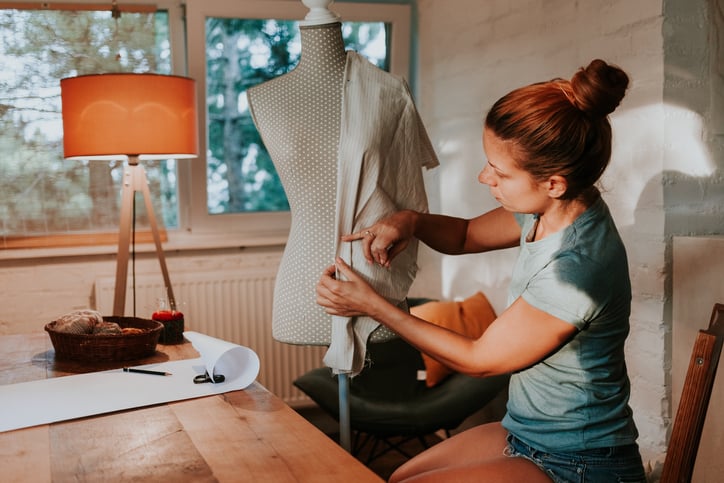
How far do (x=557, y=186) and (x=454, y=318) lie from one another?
167 centimetres

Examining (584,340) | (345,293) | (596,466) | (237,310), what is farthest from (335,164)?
(237,310)

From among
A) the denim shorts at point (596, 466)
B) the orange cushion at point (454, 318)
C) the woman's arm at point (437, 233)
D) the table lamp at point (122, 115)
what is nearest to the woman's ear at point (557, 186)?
the woman's arm at point (437, 233)

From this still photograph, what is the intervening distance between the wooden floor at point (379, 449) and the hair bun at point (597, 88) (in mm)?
1907

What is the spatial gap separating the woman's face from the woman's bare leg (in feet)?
1.57

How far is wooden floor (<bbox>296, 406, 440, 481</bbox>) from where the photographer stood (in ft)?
10.6

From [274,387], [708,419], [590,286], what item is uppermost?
[590,286]

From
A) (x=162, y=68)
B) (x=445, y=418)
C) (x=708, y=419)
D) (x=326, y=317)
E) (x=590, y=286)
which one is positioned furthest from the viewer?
(x=162, y=68)

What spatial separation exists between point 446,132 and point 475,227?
1684 millimetres

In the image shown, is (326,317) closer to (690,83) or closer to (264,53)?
(690,83)

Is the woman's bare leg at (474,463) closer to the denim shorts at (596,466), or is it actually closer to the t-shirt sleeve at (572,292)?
the denim shorts at (596,466)

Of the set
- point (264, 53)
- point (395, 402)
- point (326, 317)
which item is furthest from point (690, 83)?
point (264, 53)

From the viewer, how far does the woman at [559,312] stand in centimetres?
138

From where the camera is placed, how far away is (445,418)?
107 inches

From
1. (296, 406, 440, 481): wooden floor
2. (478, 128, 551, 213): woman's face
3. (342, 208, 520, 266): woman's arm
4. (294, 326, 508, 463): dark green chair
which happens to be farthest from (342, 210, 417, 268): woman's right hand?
(296, 406, 440, 481): wooden floor
